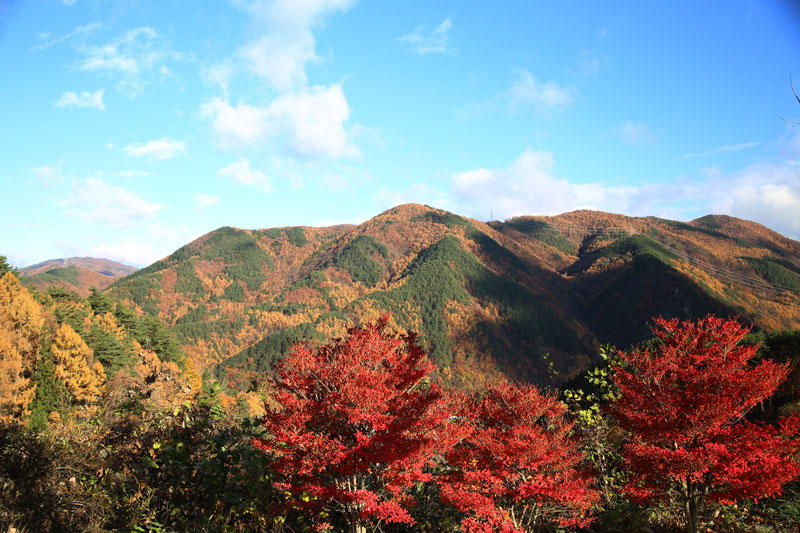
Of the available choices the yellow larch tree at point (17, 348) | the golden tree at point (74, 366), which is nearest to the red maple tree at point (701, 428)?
the yellow larch tree at point (17, 348)

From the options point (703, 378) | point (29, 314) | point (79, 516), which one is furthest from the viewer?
point (29, 314)

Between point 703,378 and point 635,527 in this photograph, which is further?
point 635,527

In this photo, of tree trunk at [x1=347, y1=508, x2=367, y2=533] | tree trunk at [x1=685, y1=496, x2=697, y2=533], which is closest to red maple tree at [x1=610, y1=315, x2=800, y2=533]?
tree trunk at [x1=685, y1=496, x2=697, y2=533]

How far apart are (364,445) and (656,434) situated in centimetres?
554

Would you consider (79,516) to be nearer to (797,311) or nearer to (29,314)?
(29,314)

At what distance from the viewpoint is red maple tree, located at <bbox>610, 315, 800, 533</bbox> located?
7.07 metres

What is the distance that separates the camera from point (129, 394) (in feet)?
22.3

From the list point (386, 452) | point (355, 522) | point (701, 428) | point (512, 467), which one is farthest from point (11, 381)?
point (701, 428)

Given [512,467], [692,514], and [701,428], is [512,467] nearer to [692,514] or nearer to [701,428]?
[692,514]

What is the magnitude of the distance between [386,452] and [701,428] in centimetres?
574

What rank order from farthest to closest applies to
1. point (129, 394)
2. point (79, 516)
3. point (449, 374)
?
point (449, 374)
point (129, 394)
point (79, 516)

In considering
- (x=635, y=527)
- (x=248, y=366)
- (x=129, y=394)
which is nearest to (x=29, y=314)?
(x=129, y=394)

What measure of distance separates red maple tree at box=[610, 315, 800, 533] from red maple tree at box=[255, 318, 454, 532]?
383 centimetres

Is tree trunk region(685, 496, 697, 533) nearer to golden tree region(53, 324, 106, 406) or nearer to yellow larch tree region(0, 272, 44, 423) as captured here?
yellow larch tree region(0, 272, 44, 423)
